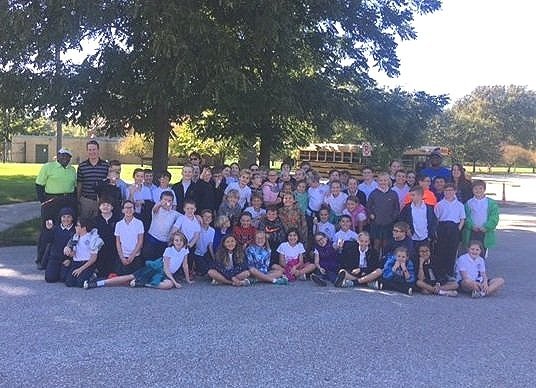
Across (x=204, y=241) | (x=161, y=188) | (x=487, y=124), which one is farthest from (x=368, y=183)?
(x=487, y=124)

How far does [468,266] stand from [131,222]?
4.43m

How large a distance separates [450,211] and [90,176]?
5.23 meters

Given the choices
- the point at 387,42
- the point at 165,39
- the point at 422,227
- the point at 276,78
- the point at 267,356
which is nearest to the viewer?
the point at 267,356

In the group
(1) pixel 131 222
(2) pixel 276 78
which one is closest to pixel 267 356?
(1) pixel 131 222

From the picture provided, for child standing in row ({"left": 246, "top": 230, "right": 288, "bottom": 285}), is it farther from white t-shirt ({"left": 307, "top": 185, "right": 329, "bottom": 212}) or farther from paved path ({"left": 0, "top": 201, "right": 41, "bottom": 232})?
paved path ({"left": 0, "top": 201, "right": 41, "bottom": 232})

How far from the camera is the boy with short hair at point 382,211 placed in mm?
8961

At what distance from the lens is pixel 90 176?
29.9ft

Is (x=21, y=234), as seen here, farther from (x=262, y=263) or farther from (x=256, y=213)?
(x=262, y=263)

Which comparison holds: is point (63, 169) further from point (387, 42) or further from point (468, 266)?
point (387, 42)

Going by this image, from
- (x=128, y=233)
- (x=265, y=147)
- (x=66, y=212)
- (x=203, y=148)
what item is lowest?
(x=128, y=233)

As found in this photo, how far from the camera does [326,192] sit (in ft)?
32.6

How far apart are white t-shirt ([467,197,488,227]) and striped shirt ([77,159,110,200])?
17.7 ft

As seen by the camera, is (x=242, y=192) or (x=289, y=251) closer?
(x=289, y=251)

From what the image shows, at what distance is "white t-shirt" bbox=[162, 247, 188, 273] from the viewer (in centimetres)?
800
